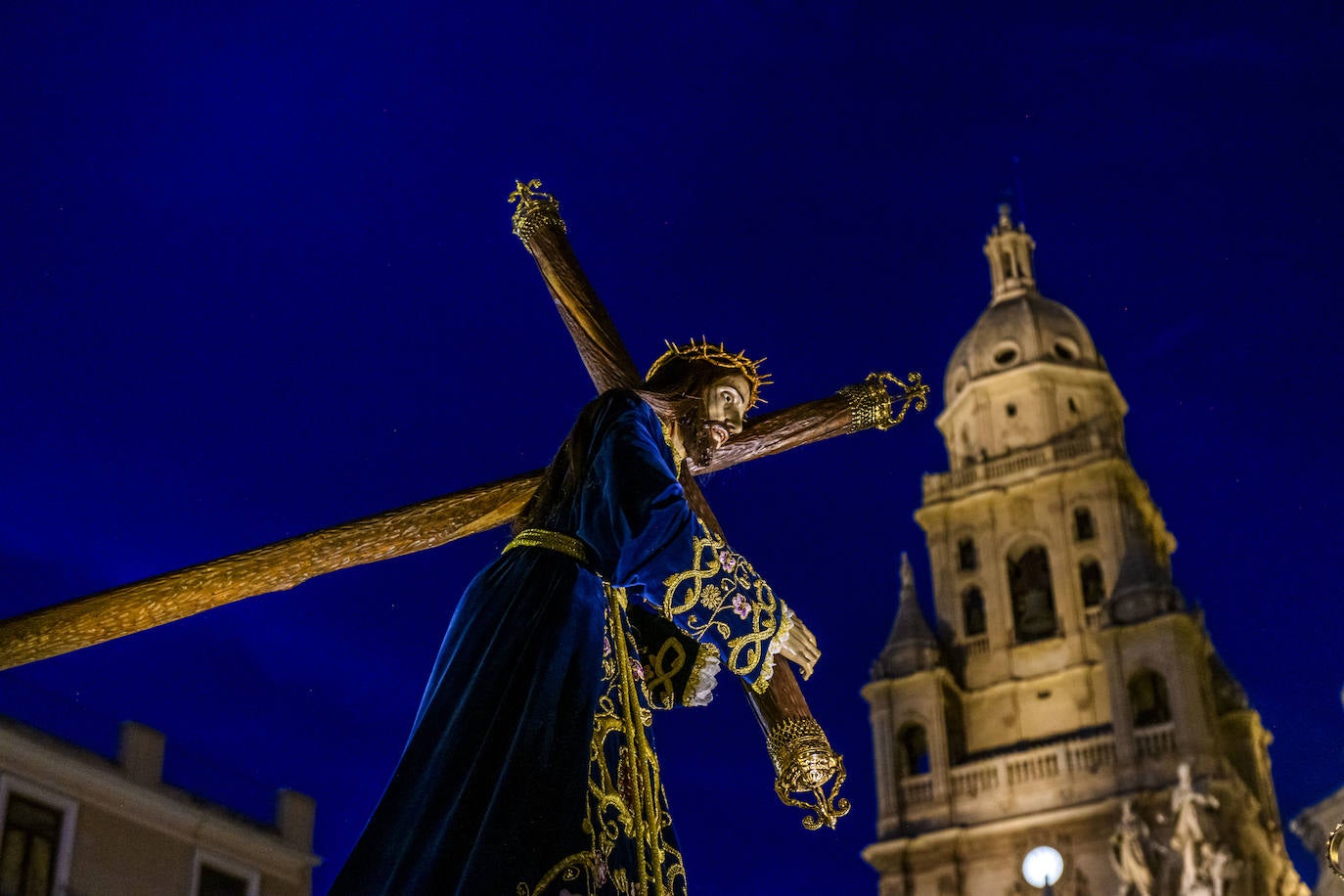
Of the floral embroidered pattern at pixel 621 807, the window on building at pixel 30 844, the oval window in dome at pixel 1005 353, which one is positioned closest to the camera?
the floral embroidered pattern at pixel 621 807

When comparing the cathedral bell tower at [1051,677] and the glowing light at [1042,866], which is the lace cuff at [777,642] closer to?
the cathedral bell tower at [1051,677]

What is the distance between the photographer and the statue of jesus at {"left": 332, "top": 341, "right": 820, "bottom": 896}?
3990mm

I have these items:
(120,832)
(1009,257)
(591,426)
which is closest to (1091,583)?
(1009,257)

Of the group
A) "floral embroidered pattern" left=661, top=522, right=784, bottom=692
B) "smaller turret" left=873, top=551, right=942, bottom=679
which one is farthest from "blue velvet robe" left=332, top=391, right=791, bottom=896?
"smaller turret" left=873, top=551, right=942, bottom=679

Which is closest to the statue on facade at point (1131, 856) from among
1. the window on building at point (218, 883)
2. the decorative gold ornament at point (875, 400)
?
the window on building at point (218, 883)

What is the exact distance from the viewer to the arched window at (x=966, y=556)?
38.6m

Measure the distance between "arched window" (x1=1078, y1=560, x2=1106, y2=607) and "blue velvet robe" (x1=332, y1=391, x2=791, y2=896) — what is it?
33323mm

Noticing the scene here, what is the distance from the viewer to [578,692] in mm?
4371

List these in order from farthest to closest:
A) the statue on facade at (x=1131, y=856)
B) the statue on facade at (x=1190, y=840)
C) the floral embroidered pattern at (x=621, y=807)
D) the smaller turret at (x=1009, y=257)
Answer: the smaller turret at (x=1009, y=257) < the statue on facade at (x=1131, y=856) < the statue on facade at (x=1190, y=840) < the floral embroidered pattern at (x=621, y=807)

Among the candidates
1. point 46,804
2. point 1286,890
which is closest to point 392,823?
point 46,804

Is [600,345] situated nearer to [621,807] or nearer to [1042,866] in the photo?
[621,807]

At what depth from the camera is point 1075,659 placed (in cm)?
3609

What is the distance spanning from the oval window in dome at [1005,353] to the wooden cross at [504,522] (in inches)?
1403

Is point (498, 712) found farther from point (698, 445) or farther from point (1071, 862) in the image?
point (1071, 862)
